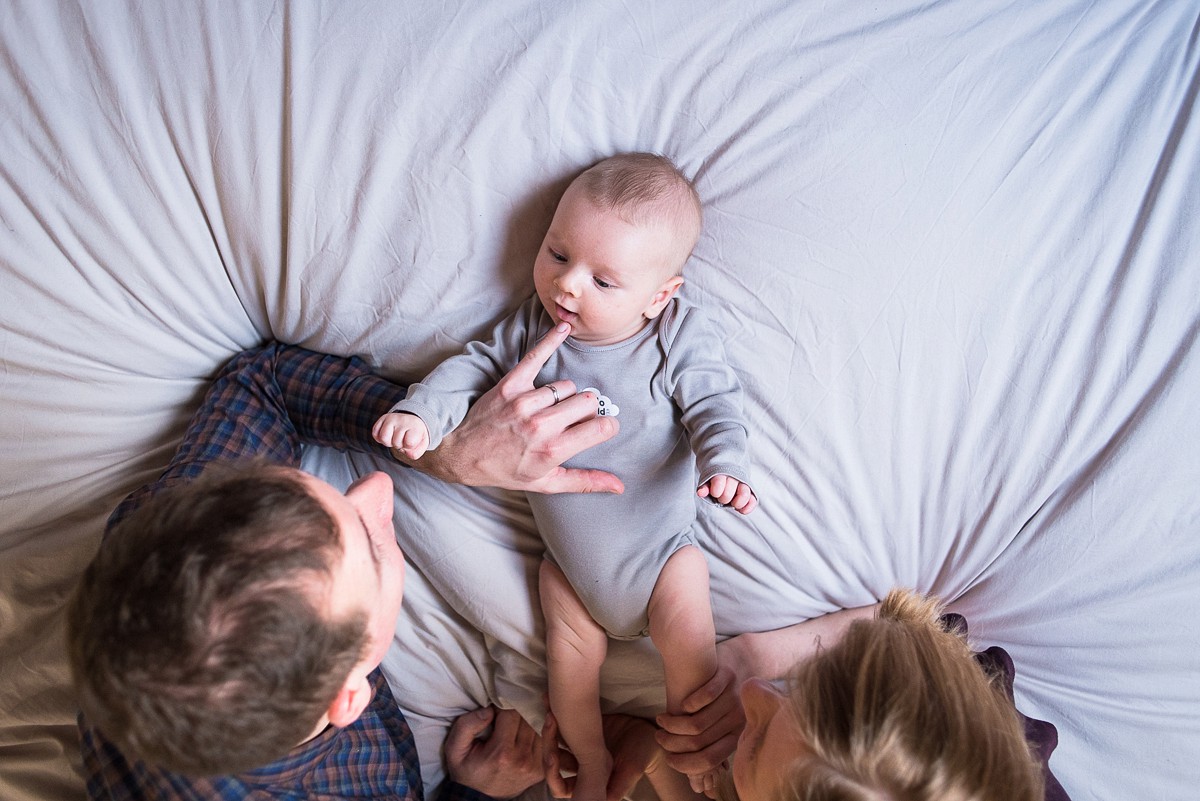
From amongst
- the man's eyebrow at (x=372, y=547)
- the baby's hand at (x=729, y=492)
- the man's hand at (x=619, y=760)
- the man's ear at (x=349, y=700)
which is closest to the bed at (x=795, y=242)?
the baby's hand at (x=729, y=492)

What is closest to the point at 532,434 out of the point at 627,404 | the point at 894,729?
the point at 627,404

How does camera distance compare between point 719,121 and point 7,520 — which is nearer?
point 719,121

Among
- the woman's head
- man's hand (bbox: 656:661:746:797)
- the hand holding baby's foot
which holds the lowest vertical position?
the hand holding baby's foot

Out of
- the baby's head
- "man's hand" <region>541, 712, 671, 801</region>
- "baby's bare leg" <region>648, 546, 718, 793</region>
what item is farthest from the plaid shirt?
"baby's bare leg" <region>648, 546, 718, 793</region>

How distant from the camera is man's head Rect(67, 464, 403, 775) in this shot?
72 centimetres

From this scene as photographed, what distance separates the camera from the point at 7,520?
3.94ft

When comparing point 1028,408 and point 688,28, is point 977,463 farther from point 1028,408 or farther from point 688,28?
point 688,28

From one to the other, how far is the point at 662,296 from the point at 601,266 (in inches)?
4.2

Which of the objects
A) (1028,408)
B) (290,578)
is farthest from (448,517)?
(1028,408)

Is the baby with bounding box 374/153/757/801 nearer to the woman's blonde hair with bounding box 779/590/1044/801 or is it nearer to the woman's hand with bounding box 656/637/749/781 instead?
the woman's hand with bounding box 656/637/749/781

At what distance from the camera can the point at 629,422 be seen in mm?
1096

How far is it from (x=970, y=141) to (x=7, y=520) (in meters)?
1.35

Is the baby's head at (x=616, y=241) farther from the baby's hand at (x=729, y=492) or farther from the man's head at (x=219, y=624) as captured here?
the man's head at (x=219, y=624)

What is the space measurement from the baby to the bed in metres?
0.06
